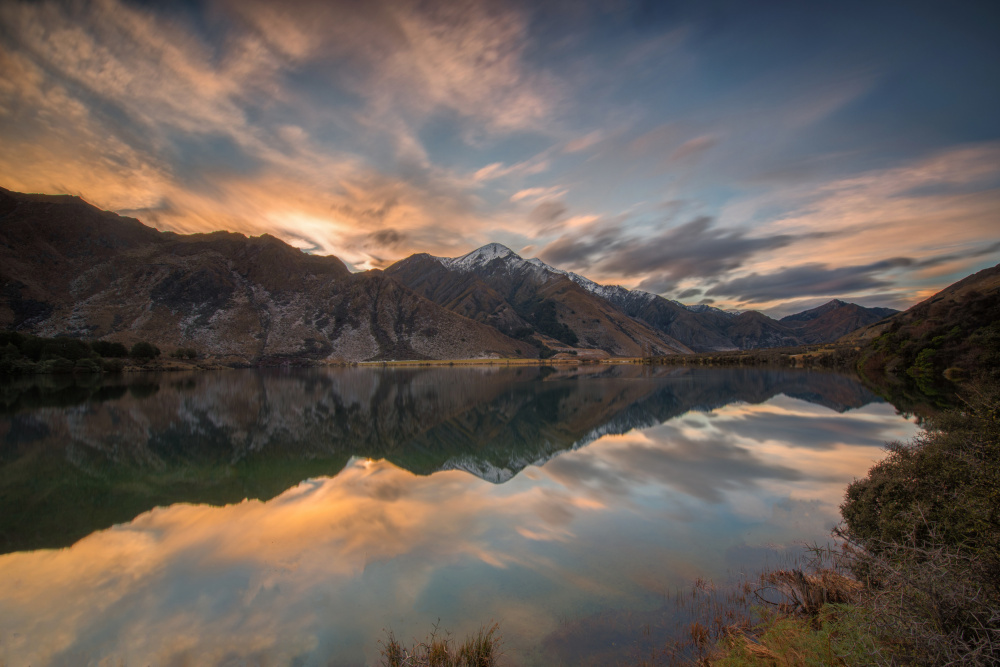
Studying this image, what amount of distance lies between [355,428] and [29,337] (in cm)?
9394

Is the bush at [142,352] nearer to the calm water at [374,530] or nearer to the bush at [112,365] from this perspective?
the bush at [112,365]

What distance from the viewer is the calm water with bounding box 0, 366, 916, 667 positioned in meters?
7.77

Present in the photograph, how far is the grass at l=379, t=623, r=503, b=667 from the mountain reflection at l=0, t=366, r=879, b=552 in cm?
1117

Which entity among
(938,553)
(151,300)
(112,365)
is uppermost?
(151,300)

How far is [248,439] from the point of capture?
2650cm

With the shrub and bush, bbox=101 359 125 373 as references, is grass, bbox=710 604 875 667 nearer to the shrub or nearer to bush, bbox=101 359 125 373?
the shrub

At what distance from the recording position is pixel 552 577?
973 centimetres

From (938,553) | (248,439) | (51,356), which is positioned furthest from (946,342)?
(51,356)

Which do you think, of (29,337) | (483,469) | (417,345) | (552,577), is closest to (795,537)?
(552,577)

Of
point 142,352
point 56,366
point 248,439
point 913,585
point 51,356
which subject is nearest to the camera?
point 913,585

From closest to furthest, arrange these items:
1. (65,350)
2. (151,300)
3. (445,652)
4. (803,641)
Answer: (803,641)
(445,652)
(65,350)
(151,300)

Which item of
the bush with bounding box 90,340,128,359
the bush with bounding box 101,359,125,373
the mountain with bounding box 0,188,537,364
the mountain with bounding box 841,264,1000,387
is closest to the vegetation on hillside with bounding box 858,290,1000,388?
the mountain with bounding box 841,264,1000,387

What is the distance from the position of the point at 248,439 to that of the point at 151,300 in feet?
578

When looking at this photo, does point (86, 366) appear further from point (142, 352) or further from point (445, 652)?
point (445, 652)
